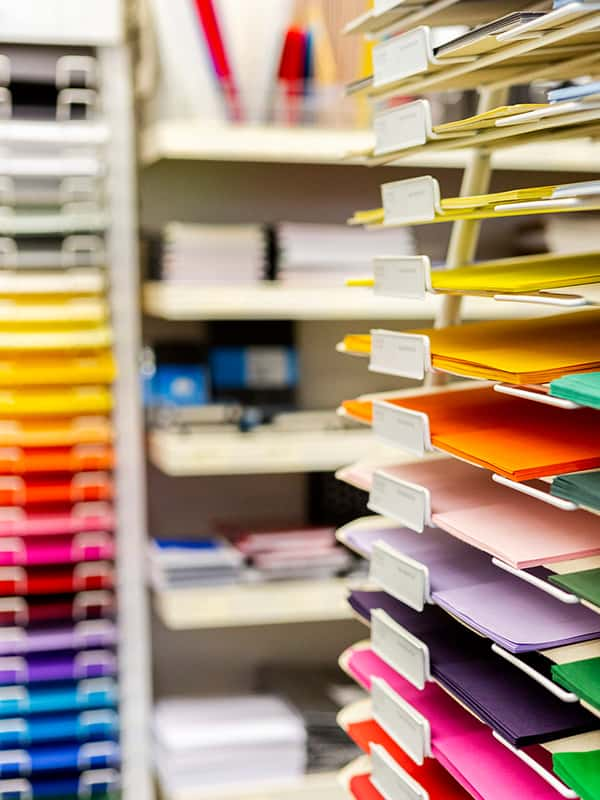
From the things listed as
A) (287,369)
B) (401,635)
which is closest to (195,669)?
(287,369)

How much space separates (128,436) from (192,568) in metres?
0.24

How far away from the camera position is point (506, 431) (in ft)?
2.30

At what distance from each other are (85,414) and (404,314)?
548mm

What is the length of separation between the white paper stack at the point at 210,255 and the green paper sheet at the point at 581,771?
1.27 m

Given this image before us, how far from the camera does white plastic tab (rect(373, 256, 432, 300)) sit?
700 millimetres

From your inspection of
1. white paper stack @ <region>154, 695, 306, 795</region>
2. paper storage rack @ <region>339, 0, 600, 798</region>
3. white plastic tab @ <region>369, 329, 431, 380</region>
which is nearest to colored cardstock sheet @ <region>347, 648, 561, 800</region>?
paper storage rack @ <region>339, 0, 600, 798</region>

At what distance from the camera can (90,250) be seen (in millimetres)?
1734

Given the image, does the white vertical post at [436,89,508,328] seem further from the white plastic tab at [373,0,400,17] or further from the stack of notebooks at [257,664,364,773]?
the stack of notebooks at [257,664,364,773]

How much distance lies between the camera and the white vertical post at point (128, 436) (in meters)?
1.78

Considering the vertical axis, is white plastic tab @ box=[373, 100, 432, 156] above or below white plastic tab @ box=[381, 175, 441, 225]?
above

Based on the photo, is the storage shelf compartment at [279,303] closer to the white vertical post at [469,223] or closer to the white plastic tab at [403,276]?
the white vertical post at [469,223]

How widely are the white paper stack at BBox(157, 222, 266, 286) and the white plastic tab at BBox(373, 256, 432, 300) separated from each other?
3.33 feet

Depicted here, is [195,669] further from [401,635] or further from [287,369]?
[401,635]

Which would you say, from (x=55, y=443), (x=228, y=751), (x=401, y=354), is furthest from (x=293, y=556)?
(x=401, y=354)
